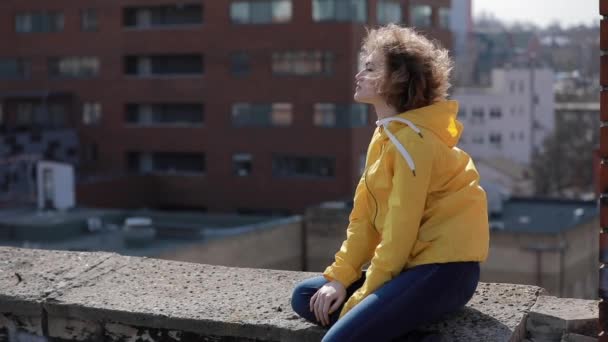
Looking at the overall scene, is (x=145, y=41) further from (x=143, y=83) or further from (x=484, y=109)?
(x=484, y=109)

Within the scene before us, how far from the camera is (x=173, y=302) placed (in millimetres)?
4633

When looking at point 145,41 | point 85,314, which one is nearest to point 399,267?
point 85,314

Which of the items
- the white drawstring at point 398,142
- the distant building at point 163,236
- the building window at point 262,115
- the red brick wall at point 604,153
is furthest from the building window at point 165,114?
the red brick wall at point 604,153

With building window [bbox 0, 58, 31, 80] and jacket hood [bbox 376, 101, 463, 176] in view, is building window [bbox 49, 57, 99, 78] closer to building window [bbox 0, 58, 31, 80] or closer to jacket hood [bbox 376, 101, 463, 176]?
building window [bbox 0, 58, 31, 80]

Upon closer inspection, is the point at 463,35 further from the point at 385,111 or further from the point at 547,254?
the point at 385,111

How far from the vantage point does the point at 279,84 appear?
52219mm

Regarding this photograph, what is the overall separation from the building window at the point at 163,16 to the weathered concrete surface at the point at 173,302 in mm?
49854

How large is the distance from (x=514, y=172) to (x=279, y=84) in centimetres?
3006

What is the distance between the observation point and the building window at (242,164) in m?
53.7

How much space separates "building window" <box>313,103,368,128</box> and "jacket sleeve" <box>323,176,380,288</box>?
151 feet

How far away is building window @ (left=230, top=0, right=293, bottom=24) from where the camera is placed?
169ft

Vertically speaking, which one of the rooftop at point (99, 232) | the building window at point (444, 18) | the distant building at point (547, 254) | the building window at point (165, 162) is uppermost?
the building window at point (444, 18)

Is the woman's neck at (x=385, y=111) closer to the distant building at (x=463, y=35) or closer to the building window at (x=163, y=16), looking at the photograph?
the building window at (x=163, y=16)

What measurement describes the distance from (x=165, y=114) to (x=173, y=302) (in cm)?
5241
